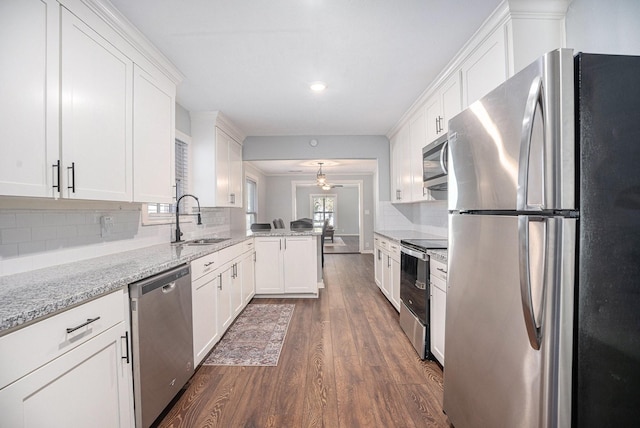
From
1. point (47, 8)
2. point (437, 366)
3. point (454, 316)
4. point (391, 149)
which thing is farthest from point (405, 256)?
point (47, 8)

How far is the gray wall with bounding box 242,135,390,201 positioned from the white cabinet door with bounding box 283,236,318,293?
4.63 feet

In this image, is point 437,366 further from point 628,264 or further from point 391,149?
point 391,149

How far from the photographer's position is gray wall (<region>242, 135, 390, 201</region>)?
14.8 feet

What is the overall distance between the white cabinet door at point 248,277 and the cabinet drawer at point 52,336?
81.8 inches

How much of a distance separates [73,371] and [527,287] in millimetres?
1659

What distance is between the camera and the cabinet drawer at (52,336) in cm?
87

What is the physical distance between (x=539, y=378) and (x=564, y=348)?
5.2 inches

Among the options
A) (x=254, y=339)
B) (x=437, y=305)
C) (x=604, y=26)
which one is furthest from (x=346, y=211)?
(x=604, y=26)

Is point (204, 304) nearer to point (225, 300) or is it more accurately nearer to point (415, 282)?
point (225, 300)

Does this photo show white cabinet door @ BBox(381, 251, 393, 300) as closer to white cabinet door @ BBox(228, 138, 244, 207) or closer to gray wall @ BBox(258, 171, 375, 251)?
white cabinet door @ BBox(228, 138, 244, 207)

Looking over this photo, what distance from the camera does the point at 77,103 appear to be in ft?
4.69

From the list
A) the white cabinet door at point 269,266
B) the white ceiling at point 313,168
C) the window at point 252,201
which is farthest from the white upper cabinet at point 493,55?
the window at point 252,201

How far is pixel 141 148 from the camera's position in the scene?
1.95 meters

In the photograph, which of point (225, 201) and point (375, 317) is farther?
point (225, 201)
